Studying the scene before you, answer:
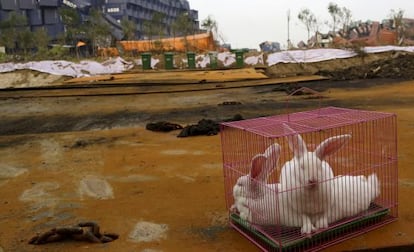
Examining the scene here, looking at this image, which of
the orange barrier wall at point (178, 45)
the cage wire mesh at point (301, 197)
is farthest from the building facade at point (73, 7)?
the cage wire mesh at point (301, 197)

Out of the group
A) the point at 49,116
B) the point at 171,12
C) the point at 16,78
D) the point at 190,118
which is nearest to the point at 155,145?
the point at 190,118

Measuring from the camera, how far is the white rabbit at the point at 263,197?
394 cm

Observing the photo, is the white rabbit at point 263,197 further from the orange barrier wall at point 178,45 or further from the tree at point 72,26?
the tree at point 72,26

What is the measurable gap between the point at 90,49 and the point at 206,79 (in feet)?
91.1

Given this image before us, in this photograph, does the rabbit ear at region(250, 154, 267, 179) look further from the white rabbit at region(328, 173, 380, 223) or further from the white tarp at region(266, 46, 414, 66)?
the white tarp at region(266, 46, 414, 66)

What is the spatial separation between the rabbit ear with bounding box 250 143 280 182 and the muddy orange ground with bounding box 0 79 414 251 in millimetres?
603

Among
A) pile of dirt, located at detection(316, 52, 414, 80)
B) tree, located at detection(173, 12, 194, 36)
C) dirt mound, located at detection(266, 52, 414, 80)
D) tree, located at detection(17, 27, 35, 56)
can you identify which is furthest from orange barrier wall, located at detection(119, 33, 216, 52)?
pile of dirt, located at detection(316, 52, 414, 80)

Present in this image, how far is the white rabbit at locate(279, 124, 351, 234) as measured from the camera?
3.86 meters

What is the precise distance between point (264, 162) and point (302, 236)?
662mm

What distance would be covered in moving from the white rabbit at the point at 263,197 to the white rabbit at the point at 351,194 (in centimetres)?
41

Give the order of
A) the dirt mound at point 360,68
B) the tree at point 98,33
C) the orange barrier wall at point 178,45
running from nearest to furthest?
the dirt mound at point 360,68 → the orange barrier wall at point 178,45 → the tree at point 98,33

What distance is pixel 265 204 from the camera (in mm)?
4043

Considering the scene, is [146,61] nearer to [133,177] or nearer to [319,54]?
[319,54]

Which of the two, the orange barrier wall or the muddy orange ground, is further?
the orange barrier wall
